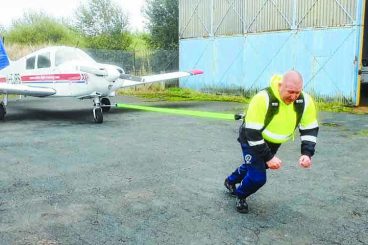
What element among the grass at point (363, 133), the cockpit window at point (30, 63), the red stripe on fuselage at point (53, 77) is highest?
the cockpit window at point (30, 63)

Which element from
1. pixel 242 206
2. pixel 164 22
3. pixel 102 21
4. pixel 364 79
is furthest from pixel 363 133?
pixel 102 21

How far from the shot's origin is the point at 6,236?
3.87 meters

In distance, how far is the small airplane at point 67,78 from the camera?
11.2 m

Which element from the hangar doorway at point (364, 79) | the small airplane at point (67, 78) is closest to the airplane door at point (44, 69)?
the small airplane at point (67, 78)

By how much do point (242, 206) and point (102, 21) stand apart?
1274 inches

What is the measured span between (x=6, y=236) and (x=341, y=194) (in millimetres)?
3895

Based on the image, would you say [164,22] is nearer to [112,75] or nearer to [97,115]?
[112,75]

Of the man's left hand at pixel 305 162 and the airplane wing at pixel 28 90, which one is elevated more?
the airplane wing at pixel 28 90

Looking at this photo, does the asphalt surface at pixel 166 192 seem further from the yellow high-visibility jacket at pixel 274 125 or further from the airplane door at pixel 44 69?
the airplane door at pixel 44 69

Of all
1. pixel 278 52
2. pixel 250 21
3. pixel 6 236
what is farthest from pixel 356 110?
pixel 6 236

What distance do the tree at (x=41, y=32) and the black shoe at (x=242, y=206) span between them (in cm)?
3654

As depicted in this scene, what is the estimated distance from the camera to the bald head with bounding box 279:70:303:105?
3.86 meters

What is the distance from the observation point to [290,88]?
3.87m

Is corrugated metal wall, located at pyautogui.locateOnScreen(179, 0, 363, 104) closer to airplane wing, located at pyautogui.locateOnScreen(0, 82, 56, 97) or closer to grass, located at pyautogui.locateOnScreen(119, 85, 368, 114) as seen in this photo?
grass, located at pyautogui.locateOnScreen(119, 85, 368, 114)
